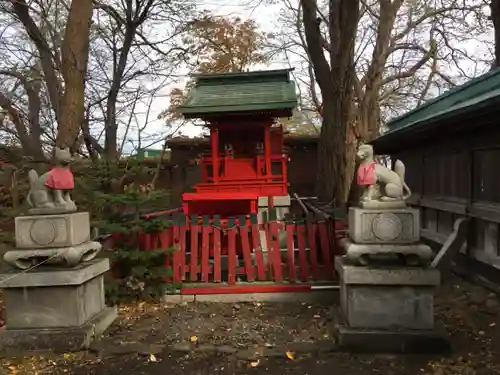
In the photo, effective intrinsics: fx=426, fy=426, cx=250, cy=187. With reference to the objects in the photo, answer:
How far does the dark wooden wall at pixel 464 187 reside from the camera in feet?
18.7

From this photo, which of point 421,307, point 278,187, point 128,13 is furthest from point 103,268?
point 128,13

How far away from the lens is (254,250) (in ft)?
22.2

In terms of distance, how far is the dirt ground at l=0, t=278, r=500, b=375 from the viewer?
13.8 feet

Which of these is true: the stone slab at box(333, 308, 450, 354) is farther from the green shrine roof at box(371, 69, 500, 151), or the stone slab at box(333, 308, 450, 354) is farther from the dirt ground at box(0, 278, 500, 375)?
the green shrine roof at box(371, 69, 500, 151)

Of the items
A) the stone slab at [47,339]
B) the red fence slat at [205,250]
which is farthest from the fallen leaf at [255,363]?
the red fence slat at [205,250]

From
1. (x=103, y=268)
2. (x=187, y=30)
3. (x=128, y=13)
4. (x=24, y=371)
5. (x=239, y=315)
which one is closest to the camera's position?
(x=24, y=371)

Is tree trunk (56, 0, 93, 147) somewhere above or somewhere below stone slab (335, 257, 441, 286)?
above

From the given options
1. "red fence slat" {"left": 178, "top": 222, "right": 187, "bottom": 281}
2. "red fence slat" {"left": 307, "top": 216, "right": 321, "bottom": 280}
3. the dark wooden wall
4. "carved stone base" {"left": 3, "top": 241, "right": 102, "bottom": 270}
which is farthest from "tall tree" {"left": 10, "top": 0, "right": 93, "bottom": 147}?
the dark wooden wall

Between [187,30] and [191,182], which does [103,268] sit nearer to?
[187,30]

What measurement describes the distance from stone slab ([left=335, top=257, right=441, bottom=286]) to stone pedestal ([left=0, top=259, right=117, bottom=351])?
2985 millimetres

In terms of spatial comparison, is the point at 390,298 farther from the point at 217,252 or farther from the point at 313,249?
the point at 217,252

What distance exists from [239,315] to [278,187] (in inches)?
237

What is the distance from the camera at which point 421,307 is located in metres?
4.54

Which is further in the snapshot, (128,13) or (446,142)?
(128,13)
